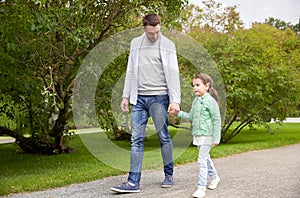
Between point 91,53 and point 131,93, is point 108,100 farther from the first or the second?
point 131,93

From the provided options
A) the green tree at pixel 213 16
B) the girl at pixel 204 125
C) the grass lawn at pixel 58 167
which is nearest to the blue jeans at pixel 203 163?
the girl at pixel 204 125

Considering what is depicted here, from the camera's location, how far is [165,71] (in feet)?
16.9

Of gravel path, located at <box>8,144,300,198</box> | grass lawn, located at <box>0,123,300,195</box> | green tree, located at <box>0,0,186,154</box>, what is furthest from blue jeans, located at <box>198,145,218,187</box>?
green tree, located at <box>0,0,186,154</box>

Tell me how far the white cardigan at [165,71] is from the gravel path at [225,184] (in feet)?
3.45

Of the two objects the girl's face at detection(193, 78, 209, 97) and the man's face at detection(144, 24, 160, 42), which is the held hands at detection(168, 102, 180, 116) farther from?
the man's face at detection(144, 24, 160, 42)

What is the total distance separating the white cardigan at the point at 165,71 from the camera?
202 inches

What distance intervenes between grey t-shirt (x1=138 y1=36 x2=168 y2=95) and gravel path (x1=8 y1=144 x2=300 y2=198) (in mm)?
1155

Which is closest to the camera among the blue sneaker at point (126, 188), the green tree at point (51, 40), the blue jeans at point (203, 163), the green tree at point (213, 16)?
the blue jeans at point (203, 163)

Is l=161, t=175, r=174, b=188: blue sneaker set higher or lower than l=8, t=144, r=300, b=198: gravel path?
higher

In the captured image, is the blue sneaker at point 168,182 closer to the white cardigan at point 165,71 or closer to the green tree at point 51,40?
the white cardigan at point 165,71

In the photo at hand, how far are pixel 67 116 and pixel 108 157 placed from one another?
1.95 meters

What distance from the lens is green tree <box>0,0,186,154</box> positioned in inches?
246

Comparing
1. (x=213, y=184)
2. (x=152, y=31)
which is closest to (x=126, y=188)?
(x=213, y=184)

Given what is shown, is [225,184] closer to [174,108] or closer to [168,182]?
[168,182]
